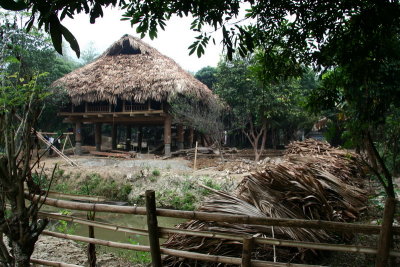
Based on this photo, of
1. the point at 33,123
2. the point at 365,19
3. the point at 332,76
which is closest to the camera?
the point at 365,19

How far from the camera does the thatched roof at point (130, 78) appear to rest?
1192 centimetres

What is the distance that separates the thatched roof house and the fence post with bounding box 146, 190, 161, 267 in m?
9.85

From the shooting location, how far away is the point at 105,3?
1.46 m

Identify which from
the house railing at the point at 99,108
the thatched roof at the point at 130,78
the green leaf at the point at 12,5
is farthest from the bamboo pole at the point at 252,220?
the house railing at the point at 99,108

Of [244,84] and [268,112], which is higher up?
[244,84]

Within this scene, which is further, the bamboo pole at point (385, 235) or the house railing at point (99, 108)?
the house railing at point (99, 108)

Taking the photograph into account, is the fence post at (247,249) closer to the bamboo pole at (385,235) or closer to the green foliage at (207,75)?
the bamboo pole at (385,235)

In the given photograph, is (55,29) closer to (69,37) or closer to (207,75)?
(69,37)

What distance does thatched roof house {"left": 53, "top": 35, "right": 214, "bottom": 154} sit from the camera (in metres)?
12.0

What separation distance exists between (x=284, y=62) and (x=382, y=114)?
962 mm

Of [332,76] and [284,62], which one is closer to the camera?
[332,76]

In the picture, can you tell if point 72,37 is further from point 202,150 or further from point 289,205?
point 202,150

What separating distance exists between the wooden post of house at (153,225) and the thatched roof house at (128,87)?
9850 millimetres

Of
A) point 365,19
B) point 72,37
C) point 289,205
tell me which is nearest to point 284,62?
point 365,19
